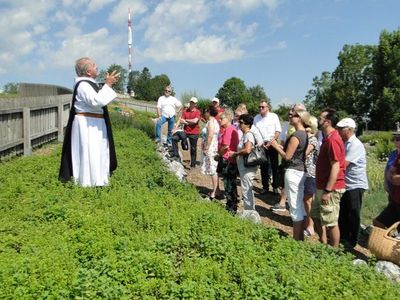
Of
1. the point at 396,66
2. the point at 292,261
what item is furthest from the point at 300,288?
the point at 396,66

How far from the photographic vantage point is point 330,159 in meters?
5.82

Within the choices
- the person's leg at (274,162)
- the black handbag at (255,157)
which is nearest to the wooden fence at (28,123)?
the black handbag at (255,157)

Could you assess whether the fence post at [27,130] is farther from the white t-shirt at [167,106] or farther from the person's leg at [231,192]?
the person's leg at [231,192]

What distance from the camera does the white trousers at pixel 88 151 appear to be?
639 cm

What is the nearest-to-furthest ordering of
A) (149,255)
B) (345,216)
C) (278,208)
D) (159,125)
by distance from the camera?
(149,255)
(345,216)
(278,208)
(159,125)

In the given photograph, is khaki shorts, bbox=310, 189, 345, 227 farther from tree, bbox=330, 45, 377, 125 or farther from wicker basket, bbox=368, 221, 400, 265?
tree, bbox=330, 45, 377, 125

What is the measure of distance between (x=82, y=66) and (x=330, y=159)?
3.57 m

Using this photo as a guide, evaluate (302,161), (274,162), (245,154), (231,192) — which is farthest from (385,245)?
A: (274,162)

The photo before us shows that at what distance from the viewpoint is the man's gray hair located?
6281 millimetres

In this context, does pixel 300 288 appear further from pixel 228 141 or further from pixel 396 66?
pixel 396 66

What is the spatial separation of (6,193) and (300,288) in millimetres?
4247

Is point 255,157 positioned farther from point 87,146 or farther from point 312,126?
point 87,146

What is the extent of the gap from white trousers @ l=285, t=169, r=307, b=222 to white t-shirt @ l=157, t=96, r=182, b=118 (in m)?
6.25

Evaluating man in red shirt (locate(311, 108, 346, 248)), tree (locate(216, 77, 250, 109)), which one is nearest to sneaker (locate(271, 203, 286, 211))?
man in red shirt (locate(311, 108, 346, 248))
